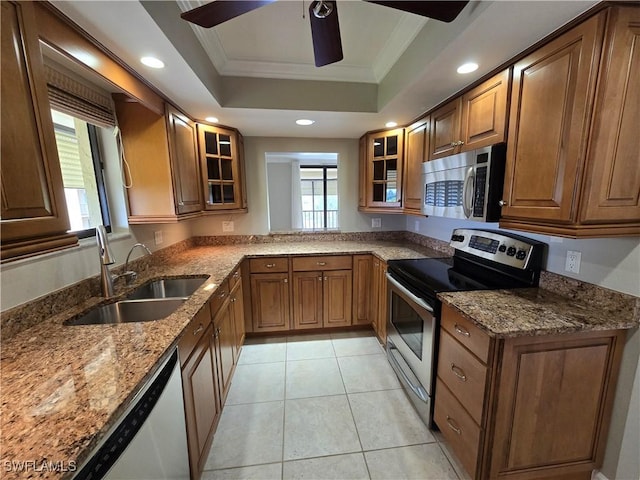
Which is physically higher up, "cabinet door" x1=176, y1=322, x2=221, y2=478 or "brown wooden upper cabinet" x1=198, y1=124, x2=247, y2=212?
"brown wooden upper cabinet" x1=198, y1=124, x2=247, y2=212

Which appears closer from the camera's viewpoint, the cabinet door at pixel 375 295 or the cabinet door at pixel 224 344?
the cabinet door at pixel 224 344

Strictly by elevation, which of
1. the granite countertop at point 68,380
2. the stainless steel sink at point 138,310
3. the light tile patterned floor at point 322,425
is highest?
the granite countertop at point 68,380

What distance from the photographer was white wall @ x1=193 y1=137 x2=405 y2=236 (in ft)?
9.96

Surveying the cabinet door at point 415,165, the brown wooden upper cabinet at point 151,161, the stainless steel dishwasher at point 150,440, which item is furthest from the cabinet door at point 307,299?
the stainless steel dishwasher at point 150,440

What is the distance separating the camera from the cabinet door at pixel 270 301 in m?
2.67

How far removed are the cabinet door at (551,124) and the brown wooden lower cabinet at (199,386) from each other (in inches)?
68.7

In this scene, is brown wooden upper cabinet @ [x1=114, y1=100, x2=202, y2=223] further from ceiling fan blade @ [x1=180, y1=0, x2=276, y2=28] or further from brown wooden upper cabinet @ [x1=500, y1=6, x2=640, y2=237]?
brown wooden upper cabinet @ [x1=500, y1=6, x2=640, y2=237]

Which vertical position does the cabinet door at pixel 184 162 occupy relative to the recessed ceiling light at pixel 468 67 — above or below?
below

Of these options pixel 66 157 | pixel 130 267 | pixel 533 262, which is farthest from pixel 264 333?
pixel 533 262

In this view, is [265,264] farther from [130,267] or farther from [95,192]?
[95,192]

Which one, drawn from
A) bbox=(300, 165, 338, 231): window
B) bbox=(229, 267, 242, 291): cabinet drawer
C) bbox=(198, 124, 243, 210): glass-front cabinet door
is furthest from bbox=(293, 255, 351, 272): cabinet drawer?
bbox=(300, 165, 338, 231): window

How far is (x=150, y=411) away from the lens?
0.92 m

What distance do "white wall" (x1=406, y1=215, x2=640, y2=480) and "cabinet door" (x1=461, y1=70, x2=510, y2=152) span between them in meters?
0.72

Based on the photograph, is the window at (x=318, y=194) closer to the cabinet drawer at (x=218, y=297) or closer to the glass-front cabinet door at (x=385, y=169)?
the glass-front cabinet door at (x=385, y=169)
